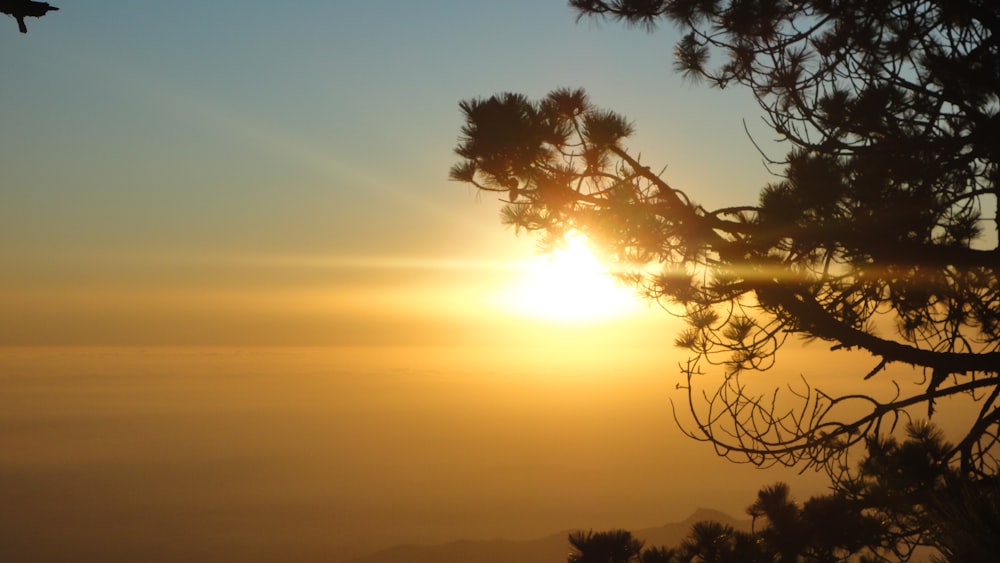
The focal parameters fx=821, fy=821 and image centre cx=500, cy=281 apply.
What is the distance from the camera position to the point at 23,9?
10.9 feet

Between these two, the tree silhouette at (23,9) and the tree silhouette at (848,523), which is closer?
the tree silhouette at (23,9)

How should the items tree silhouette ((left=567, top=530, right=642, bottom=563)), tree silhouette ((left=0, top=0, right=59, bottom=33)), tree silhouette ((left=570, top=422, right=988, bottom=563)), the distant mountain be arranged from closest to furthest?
tree silhouette ((left=0, top=0, right=59, bottom=33)) → tree silhouette ((left=570, top=422, right=988, bottom=563)) → tree silhouette ((left=567, top=530, right=642, bottom=563)) → the distant mountain

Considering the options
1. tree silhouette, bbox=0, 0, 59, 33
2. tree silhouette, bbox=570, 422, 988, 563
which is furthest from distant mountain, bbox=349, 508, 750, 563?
tree silhouette, bbox=0, 0, 59, 33

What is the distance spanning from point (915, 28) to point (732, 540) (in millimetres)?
3802

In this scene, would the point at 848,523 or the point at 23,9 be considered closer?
the point at 23,9

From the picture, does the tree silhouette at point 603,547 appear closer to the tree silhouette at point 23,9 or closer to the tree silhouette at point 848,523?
the tree silhouette at point 848,523

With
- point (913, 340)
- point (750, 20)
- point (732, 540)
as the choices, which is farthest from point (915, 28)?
point (732, 540)

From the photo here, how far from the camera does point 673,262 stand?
17.3 ft

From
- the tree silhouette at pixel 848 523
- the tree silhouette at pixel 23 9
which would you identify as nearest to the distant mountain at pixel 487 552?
the tree silhouette at pixel 848 523

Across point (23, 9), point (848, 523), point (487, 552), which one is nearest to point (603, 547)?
point (848, 523)

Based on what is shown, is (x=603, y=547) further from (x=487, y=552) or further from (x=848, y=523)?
(x=487, y=552)

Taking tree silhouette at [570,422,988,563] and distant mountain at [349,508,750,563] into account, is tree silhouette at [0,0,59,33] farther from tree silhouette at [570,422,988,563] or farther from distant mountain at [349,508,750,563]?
distant mountain at [349,508,750,563]

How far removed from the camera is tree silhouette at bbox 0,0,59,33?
3277 mm

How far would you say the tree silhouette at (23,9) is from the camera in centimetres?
328
